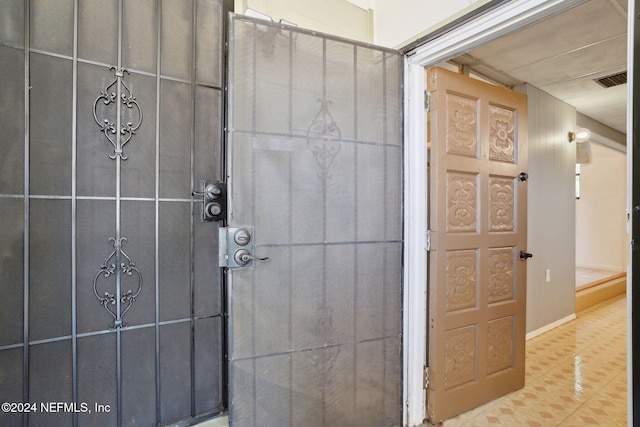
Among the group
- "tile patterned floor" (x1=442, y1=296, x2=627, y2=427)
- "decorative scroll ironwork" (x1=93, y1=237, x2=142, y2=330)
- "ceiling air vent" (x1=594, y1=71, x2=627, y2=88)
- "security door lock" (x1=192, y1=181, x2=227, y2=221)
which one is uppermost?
"ceiling air vent" (x1=594, y1=71, x2=627, y2=88)

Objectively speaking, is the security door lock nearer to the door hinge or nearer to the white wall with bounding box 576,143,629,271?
the door hinge

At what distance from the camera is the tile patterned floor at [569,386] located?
207cm

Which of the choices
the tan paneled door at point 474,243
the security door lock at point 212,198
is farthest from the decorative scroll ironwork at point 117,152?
the tan paneled door at point 474,243

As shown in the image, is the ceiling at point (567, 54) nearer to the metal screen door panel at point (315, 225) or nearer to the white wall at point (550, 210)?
the white wall at point (550, 210)

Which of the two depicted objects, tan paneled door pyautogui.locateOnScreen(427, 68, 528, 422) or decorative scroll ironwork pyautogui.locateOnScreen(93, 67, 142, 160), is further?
tan paneled door pyautogui.locateOnScreen(427, 68, 528, 422)

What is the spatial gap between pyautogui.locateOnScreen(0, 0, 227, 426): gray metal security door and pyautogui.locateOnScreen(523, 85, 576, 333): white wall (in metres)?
3.22

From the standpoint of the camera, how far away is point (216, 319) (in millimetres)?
1816

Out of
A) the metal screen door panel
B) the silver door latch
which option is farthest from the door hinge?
the silver door latch

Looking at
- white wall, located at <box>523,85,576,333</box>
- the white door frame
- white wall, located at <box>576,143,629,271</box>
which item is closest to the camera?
the white door frame

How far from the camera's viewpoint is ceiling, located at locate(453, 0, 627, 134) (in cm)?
221

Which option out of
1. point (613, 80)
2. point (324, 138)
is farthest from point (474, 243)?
point (613, 80)

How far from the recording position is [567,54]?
2719mm

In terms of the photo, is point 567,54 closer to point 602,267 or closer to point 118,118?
point 118,118

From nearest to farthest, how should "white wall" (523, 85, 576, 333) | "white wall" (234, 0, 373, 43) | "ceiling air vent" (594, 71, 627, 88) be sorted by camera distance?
1. "white wall" (234, 0, 373, 43)
2. "ceiling air vent" (594, 71, 627, 88)
3. "white wall" (523, 85, 576, 333)
